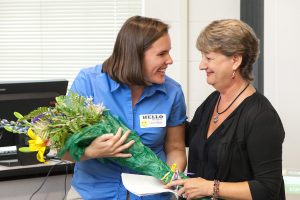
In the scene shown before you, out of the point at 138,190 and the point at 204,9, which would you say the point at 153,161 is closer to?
the point at 138,190

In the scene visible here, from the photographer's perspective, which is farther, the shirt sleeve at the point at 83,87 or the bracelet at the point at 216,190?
the shirt sleeve at the point at 83,87

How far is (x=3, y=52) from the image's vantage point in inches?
172

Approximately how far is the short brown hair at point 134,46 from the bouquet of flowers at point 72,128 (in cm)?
22

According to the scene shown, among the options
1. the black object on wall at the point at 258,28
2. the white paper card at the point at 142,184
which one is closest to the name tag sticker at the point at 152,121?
the white paper card at the point at 142,184

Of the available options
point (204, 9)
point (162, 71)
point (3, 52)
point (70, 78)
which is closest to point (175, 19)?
point (204, 9)

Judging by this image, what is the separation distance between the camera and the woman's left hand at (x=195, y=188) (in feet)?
5.84

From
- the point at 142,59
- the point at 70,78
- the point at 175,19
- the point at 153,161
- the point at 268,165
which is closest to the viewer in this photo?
the point at 268,165

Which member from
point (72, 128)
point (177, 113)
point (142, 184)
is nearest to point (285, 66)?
point (177, 113)

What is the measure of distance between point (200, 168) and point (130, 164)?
0.95 ft

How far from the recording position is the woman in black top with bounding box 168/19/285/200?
174 cm

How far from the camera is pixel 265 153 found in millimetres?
1729

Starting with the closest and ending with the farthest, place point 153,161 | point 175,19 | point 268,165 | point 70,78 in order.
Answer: point 268,165, point 153,161, point 175,19, point 70,78

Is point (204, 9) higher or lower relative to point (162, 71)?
higher

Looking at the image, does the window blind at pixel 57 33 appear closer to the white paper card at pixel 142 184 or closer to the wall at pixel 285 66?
the wall at pixel 285 66
